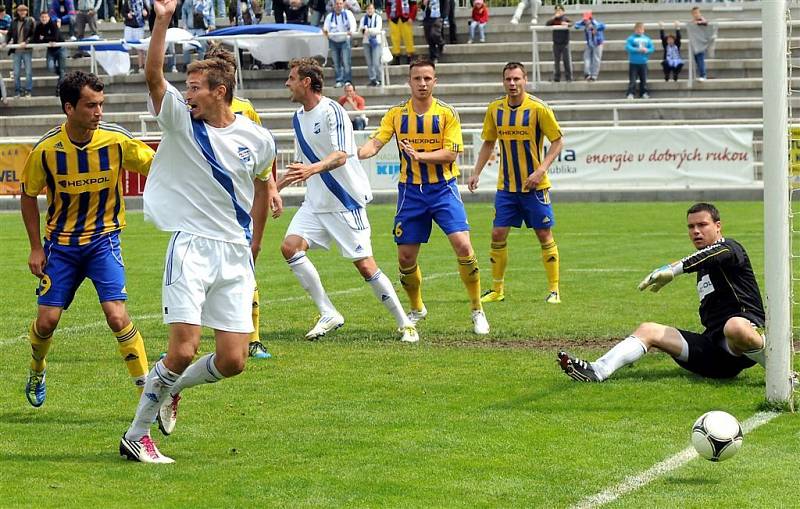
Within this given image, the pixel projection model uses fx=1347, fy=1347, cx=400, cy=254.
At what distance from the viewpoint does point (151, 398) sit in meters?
7.11

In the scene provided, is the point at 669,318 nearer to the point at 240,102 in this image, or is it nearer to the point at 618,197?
the point at 240,102

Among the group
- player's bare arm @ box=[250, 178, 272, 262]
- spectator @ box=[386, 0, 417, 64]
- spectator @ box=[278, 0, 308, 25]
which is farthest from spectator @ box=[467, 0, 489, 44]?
player's bare arm @ box=[250, 178, 272, 262]

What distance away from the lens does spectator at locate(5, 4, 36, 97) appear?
35.1 metres

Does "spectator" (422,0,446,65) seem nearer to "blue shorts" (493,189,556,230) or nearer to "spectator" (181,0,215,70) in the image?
"spectator" (181,0,215,70)

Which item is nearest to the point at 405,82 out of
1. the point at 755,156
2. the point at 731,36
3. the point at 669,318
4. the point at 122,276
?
the point at 731,36

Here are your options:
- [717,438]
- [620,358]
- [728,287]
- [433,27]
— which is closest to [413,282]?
[620,358]

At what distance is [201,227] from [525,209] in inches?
291

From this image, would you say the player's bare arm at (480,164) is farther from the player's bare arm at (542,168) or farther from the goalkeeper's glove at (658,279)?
the goalkeeper's glove at (658,279)

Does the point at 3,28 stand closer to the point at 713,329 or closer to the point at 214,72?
the point at 713,329

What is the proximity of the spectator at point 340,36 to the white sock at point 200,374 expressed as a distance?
26217 mm

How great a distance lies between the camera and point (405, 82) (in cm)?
3466

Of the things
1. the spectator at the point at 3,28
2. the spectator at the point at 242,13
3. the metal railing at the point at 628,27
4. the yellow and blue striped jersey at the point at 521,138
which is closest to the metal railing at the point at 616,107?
the metal railing at the point at 628,27

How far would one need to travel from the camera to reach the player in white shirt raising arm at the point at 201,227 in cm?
701

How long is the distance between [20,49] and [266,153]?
2954 centimetres
